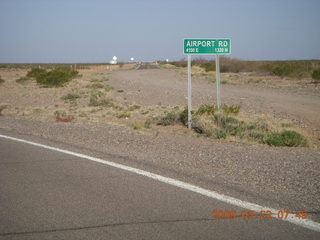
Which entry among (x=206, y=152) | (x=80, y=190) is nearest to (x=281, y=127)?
(x=206, y=152)

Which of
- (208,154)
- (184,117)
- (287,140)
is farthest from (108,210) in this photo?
(184,117)

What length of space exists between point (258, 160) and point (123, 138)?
4.15 m

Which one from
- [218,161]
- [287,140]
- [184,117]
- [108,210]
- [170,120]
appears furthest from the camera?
[170,120]

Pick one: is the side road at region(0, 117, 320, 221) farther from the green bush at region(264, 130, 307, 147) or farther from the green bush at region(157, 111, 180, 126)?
the green bush at region(157, 111, 180, 126)

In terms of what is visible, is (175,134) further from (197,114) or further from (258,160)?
(258,160)

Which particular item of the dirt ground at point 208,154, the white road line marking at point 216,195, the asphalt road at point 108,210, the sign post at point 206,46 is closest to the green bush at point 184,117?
the dirt ground at point 208,154

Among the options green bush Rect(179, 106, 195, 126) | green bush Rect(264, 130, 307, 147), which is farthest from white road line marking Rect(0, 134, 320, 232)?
green bush Rect(179, 106, 195, 126)

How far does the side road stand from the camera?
549 cm

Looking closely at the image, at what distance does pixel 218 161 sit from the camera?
740 centimetres

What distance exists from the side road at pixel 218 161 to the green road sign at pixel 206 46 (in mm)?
2847

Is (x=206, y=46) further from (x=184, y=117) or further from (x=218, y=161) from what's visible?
(x=218, y=161)

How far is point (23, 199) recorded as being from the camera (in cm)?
535

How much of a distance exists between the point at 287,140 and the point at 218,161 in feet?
9.72

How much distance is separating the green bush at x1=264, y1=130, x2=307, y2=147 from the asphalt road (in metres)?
4.64
